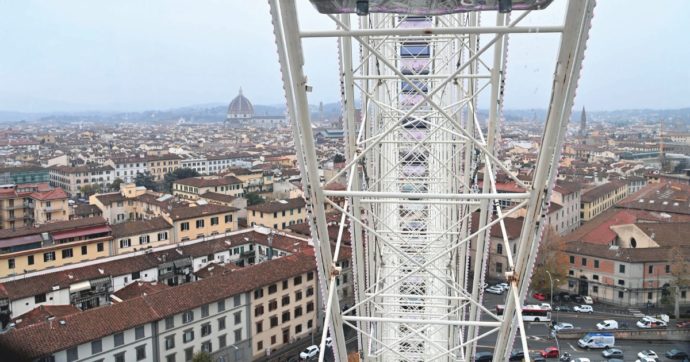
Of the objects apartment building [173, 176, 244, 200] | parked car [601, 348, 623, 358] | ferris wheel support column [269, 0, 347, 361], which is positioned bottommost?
parked car [601, 348, 623, 358]

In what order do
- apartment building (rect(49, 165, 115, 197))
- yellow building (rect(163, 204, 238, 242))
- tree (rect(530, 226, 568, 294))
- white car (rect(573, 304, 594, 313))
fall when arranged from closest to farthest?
1. white car (rect(573, 304, 594, 313))
2. tree (rect(530, 226, 568, 294))
3. yellow building (rect(163, 204, 238, 242))
4. apartment building (rect(49, 165, 115, 197))

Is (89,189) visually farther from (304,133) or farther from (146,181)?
(304,133)

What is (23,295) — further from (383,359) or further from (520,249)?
(520,249)

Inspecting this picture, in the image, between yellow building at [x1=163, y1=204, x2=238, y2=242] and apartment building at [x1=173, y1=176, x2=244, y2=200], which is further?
apartment building at [x1=173, y1=176, x2=244, y2=200]

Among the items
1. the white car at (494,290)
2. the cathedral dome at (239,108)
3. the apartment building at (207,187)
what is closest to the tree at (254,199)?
the apartment building at (207,187)

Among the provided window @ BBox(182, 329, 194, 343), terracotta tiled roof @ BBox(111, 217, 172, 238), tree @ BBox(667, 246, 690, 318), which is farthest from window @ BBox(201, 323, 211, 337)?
tree @ BBox(667, 246, 690, 318)

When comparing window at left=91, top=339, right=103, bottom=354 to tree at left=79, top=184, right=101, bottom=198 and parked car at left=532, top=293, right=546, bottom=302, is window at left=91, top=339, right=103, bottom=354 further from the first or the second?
tree at left=79, top=184, right=101, bottom=198

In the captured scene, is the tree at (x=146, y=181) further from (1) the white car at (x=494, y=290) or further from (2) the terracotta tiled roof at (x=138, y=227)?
(1) the white car at (x=494, y=290)
